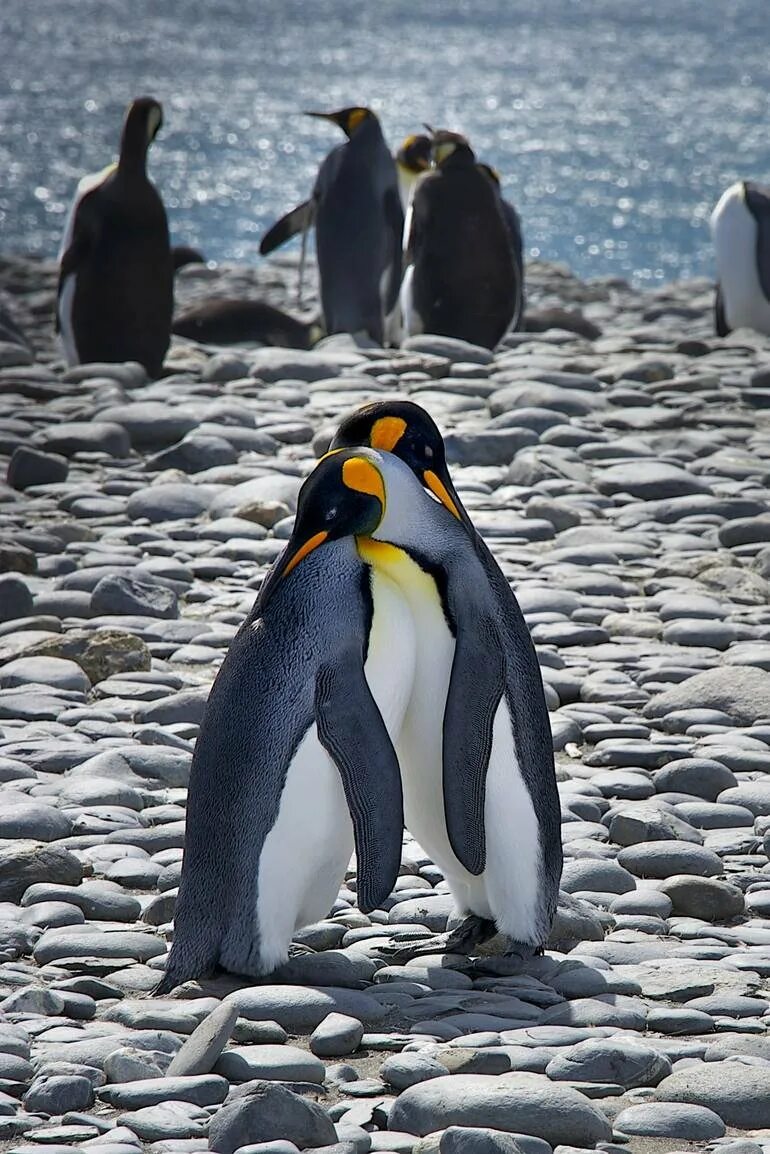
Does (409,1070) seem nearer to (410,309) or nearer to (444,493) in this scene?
(444,493)

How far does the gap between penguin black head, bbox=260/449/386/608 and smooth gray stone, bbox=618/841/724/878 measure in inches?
28.8

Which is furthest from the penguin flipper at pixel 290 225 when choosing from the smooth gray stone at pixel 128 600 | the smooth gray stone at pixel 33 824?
the smooth gray stone at pixel 33 824

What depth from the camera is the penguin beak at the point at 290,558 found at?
2.52 metres

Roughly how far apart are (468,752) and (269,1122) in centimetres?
74

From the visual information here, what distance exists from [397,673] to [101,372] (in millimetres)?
5382

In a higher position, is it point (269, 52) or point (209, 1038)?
point (269, 52)

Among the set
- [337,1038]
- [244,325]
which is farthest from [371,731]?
[244,325]

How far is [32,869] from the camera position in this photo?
275 cm

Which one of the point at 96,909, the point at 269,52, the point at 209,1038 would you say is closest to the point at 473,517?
the point at 96,909

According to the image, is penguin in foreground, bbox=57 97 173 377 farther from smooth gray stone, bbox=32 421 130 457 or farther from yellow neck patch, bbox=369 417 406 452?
yellow neck patch, bbox=369 417 406 452

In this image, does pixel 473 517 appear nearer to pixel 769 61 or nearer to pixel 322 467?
pixel 322 467

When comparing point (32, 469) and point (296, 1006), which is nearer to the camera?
point (296, 1006)

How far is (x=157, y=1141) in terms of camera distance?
191cm

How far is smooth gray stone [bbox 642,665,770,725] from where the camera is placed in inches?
142
